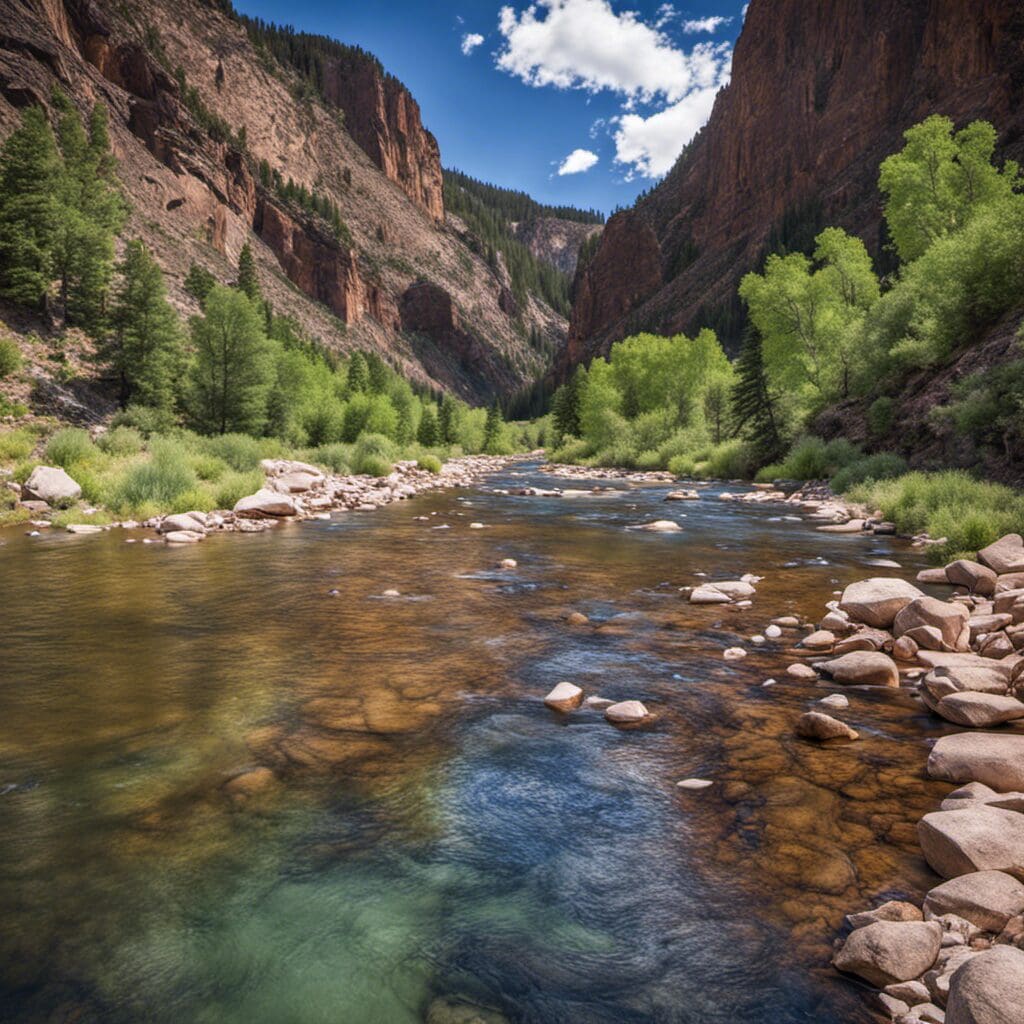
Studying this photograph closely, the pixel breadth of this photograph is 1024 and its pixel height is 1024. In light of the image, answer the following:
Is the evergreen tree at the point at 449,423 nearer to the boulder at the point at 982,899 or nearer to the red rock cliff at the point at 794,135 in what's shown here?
the red rock cliff at the point at 794,135

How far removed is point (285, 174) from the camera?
13650 cm

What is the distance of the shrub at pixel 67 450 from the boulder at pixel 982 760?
22.2 meters

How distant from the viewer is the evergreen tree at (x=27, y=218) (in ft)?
105

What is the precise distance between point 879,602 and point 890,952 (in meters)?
5.72


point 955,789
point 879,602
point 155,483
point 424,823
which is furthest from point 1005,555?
point 155,483

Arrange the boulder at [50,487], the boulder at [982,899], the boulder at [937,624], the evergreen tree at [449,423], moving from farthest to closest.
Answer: the evergreen tree at [449,423] → the boulder at [50,487] → the boulder at [937,624] → the boulder at [982,899]

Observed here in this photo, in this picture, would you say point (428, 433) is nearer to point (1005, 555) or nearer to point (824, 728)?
point (1005, 555)

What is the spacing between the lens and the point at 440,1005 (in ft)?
8.89

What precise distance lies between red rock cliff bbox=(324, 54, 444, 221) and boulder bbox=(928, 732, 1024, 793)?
200 meters

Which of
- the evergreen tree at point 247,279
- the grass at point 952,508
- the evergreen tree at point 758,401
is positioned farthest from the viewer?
the evergreen tree at point 247,279

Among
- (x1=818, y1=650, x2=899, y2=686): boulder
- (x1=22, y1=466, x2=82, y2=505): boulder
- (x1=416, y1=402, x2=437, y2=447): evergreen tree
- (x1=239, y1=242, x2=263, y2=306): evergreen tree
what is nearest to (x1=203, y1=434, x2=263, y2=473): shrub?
(x1=22, y1=466, x2=82, y2=505): boulder

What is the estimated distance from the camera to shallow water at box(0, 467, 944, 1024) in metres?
2.81

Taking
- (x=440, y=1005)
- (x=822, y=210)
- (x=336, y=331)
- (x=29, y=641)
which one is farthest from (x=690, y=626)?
(x=336, y=331)

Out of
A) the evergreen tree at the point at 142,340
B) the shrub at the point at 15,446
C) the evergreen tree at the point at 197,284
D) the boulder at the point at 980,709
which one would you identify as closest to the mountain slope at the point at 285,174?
the evergreen tree at the point at 197,284
